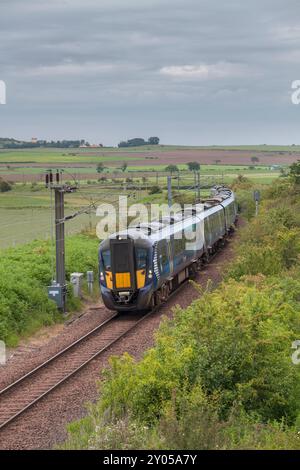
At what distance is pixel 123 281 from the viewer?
25969 mm

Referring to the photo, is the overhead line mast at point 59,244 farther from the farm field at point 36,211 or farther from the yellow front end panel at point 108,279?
the farm field at point 36,211

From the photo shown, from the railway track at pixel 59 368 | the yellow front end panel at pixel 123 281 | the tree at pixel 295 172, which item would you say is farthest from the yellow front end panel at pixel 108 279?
the tree at pixel 295 172

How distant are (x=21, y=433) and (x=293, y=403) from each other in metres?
5.36

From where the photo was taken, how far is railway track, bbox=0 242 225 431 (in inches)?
684

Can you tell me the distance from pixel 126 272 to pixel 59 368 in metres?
6.05

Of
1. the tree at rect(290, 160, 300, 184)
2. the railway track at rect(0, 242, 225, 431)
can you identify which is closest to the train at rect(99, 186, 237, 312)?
the railway track at rect(0, 242, 225, 431)

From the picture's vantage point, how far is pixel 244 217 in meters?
70.2

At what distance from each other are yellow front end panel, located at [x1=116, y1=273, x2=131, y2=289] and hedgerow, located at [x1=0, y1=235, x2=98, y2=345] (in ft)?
9.64

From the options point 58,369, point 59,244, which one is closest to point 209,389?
point 58,369

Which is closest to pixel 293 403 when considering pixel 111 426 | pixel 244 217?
pixel 111 426

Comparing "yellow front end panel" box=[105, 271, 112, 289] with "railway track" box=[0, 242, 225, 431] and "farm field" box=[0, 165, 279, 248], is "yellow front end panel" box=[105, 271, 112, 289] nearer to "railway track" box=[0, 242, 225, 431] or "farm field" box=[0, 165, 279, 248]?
"railway track" box=[0, 242, 225, 431]

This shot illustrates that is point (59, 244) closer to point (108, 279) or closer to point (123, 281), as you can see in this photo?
point (108, 279)

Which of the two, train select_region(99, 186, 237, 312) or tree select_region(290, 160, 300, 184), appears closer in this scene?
train select_region(99, 186, 237, 312)

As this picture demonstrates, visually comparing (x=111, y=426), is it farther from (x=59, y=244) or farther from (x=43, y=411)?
(x=59, y=244)
